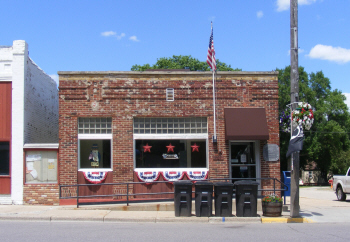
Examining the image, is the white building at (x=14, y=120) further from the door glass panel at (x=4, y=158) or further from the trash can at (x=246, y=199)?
the trash can at (x=246, y=199)

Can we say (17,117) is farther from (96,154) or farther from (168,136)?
(168,136)

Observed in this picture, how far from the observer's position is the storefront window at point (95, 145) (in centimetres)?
1442

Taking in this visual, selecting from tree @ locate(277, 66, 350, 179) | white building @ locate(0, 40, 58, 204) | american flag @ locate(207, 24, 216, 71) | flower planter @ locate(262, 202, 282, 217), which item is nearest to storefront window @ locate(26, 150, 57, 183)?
white building @ locate(0, 40, 58, 204)

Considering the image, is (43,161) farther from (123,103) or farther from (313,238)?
(313,238)

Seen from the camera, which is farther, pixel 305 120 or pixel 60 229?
pixel 305 120

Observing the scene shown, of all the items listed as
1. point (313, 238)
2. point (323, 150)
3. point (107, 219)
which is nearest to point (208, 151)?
point (107, 219)

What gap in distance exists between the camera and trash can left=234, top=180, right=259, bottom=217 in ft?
38.8

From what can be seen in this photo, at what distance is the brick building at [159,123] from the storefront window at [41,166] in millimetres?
487

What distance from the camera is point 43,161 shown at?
47.4 feet

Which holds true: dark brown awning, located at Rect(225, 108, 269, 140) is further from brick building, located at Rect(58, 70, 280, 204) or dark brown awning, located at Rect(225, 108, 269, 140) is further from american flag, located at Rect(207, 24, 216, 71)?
american flag, located at Rect(207, 24, 216, 71)

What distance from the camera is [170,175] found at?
14391mm

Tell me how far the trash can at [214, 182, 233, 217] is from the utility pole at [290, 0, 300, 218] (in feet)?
6.24

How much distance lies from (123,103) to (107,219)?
4629 millimetres

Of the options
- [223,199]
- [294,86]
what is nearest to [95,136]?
[223,199]
